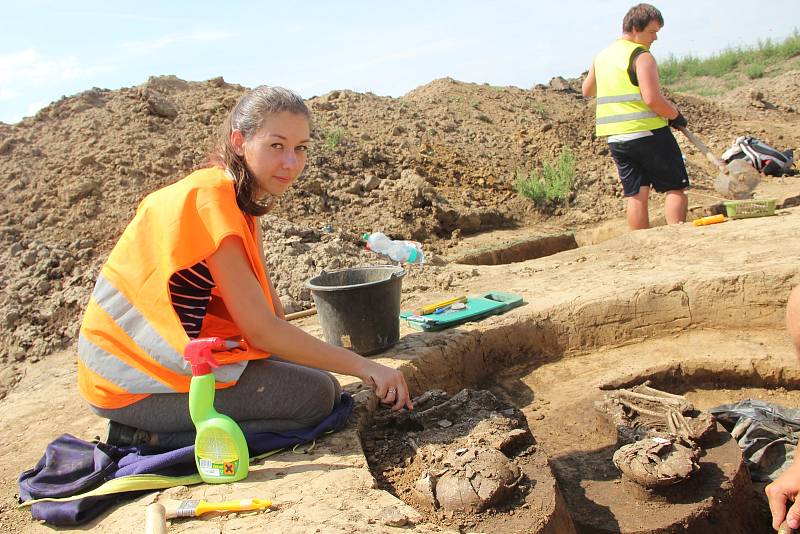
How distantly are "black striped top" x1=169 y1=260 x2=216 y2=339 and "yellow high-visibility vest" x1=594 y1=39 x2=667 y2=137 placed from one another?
3.77m

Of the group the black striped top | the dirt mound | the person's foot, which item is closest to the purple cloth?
the person's foot

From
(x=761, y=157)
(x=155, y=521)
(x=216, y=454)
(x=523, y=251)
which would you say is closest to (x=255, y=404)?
(x=216, y=454)

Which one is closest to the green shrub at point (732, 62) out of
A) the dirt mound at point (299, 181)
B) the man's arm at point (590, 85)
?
the dirt mound at point (299, 181)

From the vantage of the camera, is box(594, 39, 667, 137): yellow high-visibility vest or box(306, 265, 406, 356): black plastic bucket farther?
box(594, 39, 667, 137): yellow high-visibility vest

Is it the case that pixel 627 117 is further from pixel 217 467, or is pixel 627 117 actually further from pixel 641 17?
pixel 217 467

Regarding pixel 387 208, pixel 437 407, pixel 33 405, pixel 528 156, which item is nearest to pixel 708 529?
pixel 437 407

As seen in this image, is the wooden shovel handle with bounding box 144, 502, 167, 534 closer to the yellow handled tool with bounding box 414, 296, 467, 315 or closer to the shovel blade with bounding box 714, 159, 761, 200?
the yellow handled tool with bounding box 414, 296, 467, 315

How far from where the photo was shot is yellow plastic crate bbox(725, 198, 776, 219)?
5.20m

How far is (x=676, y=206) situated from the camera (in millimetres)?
5316

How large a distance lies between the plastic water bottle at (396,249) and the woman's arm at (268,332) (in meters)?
3.00

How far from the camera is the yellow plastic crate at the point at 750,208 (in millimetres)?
5199

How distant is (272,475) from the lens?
87.8 inches

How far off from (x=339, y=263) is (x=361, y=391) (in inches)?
86.5

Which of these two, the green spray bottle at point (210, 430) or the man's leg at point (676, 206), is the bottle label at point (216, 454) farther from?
the man's leg at point (676, 206)
